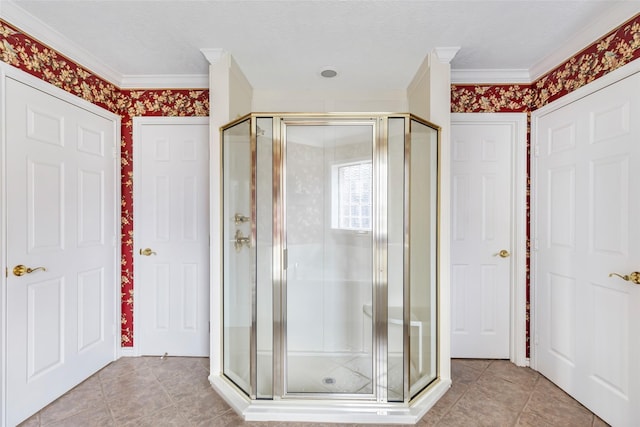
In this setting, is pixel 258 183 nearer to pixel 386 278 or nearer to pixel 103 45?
pixel 386 278

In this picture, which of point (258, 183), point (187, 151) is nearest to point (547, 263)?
point (258, 183)

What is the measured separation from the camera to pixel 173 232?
8.93 ft

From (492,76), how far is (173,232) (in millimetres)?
3186

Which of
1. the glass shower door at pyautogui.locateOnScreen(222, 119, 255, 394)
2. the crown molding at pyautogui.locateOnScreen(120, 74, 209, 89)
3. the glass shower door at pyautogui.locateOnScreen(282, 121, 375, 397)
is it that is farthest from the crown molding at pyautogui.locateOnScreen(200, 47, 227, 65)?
the glass shower door at pyautogui.locateOnScreen(282, 121, 375, 397)

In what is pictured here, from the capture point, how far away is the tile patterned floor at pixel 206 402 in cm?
187

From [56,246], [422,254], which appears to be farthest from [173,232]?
[422,254]

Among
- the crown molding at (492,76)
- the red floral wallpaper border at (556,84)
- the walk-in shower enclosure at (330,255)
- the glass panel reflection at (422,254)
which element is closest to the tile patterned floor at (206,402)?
the walk-in shower enclosure at (330,255)

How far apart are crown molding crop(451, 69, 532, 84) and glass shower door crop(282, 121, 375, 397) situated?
125 centimetres

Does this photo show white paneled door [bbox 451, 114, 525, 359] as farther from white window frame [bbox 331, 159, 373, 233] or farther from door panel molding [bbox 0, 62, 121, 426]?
door panel molding [bbox 0, 62, 121, 426]

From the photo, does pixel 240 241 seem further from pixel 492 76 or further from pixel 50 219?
pixel 492 76

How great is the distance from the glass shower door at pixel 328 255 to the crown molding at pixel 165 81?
1.29 meters

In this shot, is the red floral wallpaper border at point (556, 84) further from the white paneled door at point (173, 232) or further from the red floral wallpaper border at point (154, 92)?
the white paneled door at point (173, 232)

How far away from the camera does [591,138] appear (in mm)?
1993

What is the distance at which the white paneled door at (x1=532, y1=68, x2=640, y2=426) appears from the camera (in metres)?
1.75
